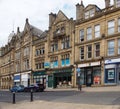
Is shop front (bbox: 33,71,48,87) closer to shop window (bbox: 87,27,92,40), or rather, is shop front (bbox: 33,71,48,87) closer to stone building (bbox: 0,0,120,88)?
stone building (bbox: 0,0,120,88)

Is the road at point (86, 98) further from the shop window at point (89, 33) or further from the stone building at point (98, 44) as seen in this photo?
the shop window at point (89, 33)

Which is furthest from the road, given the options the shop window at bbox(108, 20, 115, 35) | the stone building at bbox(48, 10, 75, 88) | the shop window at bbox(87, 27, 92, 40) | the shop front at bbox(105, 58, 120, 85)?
the stone building at bbox(48, 10, 75, 88)

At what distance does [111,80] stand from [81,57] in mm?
8441

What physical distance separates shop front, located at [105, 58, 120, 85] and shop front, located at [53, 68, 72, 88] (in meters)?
9.29

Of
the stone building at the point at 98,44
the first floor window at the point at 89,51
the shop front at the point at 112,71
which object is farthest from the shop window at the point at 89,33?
the shop front at the point at 112,71

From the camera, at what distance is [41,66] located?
208 feet

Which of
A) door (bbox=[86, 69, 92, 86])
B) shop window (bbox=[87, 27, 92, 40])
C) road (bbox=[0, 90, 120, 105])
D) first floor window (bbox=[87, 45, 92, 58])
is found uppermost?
shop window (bbox=[87, 27, 92, 40])

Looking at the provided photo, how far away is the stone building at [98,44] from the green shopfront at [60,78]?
3216mm

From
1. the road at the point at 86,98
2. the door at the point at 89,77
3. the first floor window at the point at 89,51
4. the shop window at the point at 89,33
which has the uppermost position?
the shop window at the point at 89,33

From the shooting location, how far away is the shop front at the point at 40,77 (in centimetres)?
6119

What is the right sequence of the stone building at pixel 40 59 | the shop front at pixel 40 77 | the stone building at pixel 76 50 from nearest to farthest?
the stone building at pixel 76 50 < the shop front at pixel 40 77 < the stone building at pixel 40 59

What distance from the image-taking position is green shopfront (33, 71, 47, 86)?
61287 millimetres


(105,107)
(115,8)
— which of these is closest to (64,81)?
(115,8)

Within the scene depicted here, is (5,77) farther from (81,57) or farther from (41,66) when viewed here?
(81,57)
